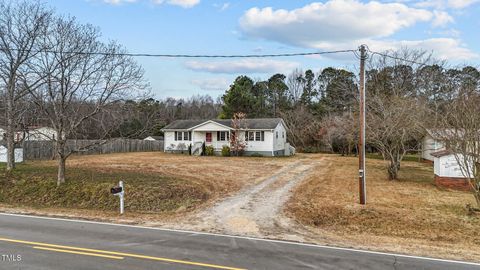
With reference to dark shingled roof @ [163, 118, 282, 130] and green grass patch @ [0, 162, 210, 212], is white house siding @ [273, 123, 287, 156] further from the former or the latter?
green grass patch @ [0, 162, 210, 212]

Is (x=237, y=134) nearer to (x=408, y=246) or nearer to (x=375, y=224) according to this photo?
(x=375, y=224)

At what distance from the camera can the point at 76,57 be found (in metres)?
17.1

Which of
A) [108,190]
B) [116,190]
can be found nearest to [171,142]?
[108,190]

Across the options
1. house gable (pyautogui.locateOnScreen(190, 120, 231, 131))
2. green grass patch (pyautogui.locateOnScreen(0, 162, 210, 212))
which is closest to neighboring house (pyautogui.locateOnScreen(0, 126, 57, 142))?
green grass patch (pyautogui.locateOnScreen(0, 162, 210, 212))

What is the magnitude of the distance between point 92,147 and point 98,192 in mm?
2383

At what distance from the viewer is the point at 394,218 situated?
1205cm

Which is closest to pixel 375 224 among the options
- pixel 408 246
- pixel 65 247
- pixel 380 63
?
pixel 408 246

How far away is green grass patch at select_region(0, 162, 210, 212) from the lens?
1490 centimetres

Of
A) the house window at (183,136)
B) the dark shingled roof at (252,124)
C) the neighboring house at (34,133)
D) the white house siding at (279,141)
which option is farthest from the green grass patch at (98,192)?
the house window at (183,136)

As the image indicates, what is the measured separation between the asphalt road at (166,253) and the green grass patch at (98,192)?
468 cm

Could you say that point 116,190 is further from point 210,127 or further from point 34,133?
point 210,127

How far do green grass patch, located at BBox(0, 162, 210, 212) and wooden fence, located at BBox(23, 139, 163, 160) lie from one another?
1.78 metres

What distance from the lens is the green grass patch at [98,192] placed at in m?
14.9

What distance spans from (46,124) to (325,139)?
35.6 meters
